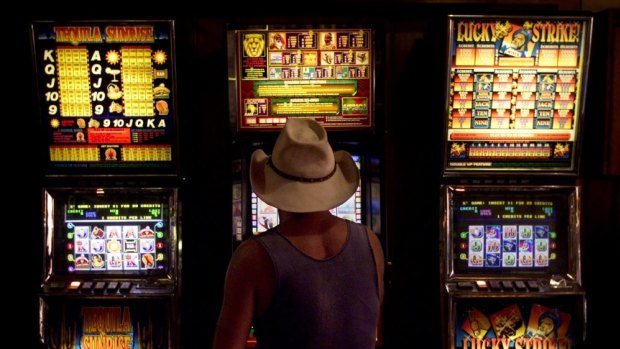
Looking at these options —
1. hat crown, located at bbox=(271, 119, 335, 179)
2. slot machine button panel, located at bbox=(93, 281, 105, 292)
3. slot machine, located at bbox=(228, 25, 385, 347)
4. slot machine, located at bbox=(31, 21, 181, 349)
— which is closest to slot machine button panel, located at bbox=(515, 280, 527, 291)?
slot machine, located at bbox=(228, 25, 385, 347)

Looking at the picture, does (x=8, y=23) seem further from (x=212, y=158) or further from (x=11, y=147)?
(x=212, y=158)

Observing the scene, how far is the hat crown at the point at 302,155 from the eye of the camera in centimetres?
230

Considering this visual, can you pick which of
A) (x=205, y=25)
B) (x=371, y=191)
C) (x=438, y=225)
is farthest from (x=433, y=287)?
(x=205, y=25)

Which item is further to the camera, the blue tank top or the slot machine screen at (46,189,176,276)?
the slot machine screen at (46,189,176,276)

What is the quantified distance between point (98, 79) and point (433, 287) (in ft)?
7.89

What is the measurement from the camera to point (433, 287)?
154 inches

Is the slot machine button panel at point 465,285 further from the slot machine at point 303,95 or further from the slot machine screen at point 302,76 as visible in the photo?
the slot machine screen at point 302,76

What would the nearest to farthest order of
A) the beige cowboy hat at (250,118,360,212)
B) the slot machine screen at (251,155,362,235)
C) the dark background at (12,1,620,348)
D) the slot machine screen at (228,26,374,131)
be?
1. the beige cowboy hat at (250,118,360,212)
2. the slot machine screen at (228,26,374,131)
3. the slot machine screen at (251,155,362,235)
4. the dark background at (12,1,620,348)

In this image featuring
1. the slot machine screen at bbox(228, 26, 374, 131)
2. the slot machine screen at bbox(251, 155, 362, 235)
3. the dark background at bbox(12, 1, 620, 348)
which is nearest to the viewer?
the slot machine screen at bbox(228, 26, 374, 131)

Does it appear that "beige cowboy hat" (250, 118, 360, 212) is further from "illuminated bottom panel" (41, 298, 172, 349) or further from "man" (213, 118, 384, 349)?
"illuminated bottom panel" (41, 298, 172, 349)

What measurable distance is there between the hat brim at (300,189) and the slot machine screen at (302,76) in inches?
45.7

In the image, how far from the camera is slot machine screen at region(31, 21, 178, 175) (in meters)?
3.64

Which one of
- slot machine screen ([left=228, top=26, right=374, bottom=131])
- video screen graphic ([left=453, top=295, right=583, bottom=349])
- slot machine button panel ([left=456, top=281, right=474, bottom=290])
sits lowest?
video screen graphic ([left=453, top=295, right=583, bottom=349])

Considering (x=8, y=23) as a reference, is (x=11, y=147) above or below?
below
